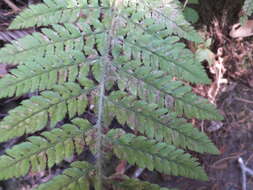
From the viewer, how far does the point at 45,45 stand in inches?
65.6

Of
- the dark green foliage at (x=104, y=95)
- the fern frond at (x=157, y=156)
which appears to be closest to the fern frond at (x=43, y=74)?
the dark green foliage at (x=104, y=95)

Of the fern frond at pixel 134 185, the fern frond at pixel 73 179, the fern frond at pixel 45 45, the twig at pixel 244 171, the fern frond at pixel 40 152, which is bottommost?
the twig at pixel 244 171

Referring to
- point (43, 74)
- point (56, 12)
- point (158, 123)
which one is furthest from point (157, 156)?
point (56, 12)

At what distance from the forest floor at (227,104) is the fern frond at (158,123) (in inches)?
54.9

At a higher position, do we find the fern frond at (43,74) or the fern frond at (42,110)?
the fern frond at (43,74)

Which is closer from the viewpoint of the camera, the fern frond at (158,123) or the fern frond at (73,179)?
the fern frond at (73,179)

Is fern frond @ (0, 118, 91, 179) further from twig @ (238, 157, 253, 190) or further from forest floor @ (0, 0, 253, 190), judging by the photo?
twig @ (238, 157, 253, 190)

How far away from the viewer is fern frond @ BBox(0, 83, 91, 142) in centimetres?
140

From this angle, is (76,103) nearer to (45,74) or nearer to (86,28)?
(45,74)

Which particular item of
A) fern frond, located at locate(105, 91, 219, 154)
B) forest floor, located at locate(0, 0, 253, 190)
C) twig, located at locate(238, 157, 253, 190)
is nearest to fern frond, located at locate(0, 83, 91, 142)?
fern frond, located at locate(105, 91, 219, 154)

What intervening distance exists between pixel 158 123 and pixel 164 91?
19 centimetres

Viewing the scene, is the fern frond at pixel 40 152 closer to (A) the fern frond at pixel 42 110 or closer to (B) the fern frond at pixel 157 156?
(A) the fern frond at pixel 42 110

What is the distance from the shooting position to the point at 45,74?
5.15 feet

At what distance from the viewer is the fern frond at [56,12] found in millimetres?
1755
